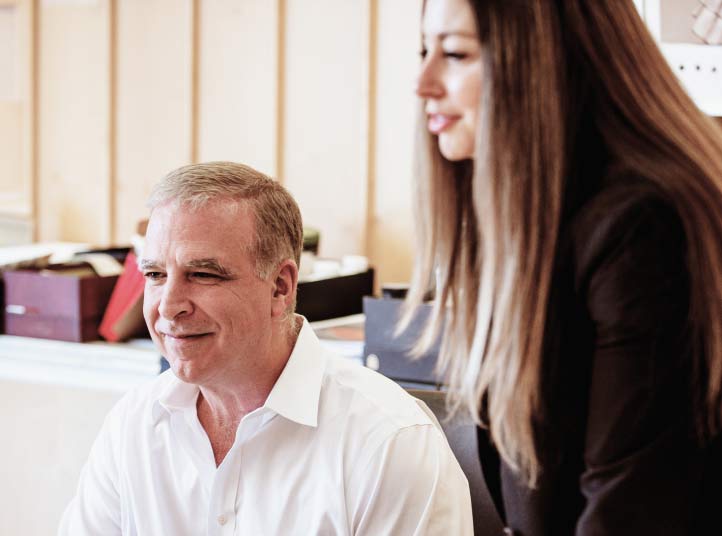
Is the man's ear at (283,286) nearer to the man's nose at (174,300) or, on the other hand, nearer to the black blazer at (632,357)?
the man's nose at (174,300)

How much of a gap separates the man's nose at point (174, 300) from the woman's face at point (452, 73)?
568 millimetres

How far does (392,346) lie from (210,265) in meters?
0.89

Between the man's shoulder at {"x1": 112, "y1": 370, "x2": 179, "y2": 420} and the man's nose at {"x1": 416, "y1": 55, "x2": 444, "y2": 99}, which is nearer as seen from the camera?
the man's nose at {"x1": 416, "y1": 55, "x2": 444, "y2": 99}

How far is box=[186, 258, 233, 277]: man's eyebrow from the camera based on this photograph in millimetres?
1351

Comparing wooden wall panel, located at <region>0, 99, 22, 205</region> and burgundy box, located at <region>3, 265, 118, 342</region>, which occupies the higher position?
wooden wall panel, located at <region>0, 99, 22, 205</region>

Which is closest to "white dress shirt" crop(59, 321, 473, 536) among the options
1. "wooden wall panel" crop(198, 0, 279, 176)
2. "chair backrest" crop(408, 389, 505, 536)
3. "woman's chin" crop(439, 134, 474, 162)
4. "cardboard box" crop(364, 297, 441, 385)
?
"chair backrest" crop(408, 389, 505, 536)

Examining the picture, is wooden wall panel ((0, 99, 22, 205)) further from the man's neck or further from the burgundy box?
the man's neck

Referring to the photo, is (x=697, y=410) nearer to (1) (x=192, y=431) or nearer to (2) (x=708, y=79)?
(1) (x=192, y=431)

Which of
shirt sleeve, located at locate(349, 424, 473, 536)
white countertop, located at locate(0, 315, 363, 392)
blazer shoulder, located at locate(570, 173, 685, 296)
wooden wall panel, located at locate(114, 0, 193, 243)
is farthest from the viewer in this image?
wooden wall panel, located at locate(114, 0, 193, 243)

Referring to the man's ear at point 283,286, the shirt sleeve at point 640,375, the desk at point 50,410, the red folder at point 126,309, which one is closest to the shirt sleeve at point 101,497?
the man's ear at point 283,286

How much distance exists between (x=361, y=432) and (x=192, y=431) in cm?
29

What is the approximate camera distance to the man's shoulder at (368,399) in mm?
1308

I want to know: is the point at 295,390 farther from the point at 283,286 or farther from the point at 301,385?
the point at 283,286

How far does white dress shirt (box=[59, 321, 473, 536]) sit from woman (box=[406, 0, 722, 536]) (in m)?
0.33
